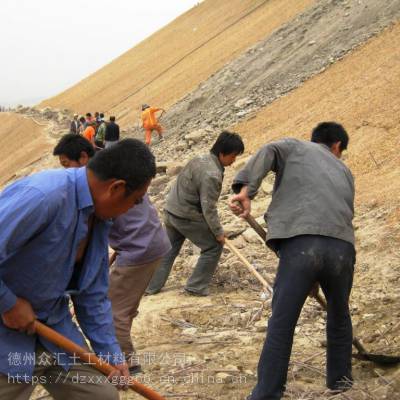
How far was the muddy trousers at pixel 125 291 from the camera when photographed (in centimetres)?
404

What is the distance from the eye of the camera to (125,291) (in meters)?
4.07

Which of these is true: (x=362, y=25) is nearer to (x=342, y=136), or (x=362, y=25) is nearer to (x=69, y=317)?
(x=342, y=136)

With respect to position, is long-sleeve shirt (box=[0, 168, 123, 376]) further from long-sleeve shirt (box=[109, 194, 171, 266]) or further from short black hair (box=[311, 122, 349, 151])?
short black hair (box=[311, 122, 349, 151])

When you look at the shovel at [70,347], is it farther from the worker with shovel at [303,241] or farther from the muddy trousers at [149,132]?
the muddy trousers at [149,132]

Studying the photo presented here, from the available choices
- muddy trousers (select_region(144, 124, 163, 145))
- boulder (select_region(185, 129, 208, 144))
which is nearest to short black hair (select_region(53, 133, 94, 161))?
boulder (select_region(185, 129, 208, 144))

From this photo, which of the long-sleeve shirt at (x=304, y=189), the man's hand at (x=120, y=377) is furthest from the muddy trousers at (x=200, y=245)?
the man's hand at (x=120, y=377)

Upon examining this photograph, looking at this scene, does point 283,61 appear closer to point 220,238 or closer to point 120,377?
point 220,238

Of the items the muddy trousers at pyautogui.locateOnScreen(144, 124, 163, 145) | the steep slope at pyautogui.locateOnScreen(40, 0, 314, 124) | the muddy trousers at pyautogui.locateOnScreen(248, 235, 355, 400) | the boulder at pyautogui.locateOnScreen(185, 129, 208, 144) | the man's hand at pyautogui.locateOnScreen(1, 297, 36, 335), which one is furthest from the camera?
the steep slope at pyautogui.locateOnScreen(40, 0, 314, 124)

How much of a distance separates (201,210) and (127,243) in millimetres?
1666

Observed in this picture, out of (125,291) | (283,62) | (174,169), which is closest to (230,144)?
(125,291)

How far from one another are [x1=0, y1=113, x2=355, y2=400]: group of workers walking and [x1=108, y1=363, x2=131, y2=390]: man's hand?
1cm

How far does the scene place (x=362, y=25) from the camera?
13.9 metres

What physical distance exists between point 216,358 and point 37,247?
2.38m

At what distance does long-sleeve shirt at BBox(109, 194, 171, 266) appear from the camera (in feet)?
13.0
